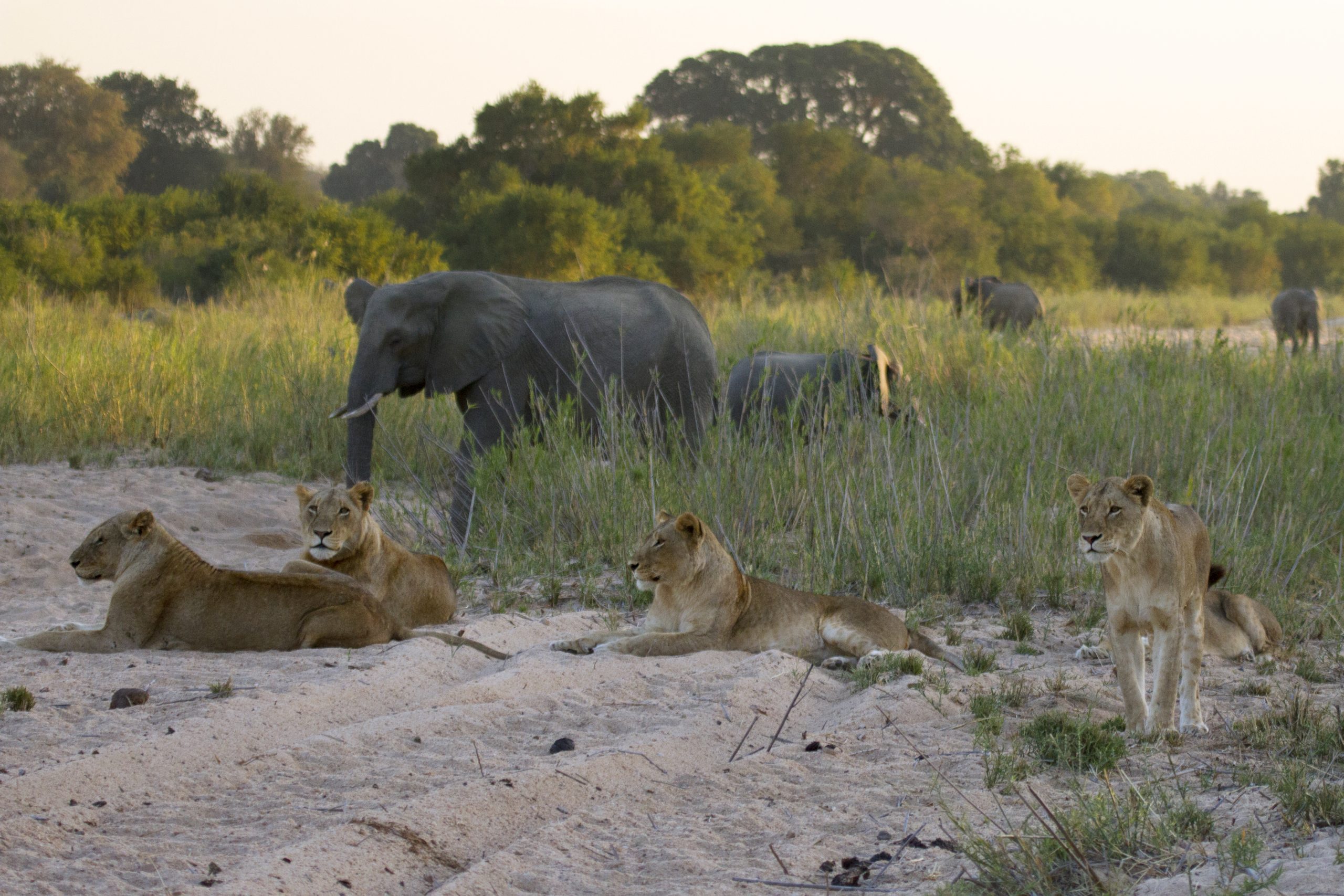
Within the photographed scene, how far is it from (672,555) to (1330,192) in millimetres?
71049

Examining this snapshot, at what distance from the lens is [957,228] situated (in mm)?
35438

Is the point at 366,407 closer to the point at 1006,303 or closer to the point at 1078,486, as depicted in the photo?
the point at 1078,486

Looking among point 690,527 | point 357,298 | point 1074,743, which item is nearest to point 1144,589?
point 1074,743

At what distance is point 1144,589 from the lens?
4.21 m

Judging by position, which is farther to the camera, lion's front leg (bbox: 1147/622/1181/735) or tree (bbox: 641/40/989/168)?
tree (bbox: 641/40/989/168)

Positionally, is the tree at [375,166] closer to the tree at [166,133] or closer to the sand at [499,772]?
the tree at [166,133]

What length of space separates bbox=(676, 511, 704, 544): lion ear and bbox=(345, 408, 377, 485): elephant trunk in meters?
4.38

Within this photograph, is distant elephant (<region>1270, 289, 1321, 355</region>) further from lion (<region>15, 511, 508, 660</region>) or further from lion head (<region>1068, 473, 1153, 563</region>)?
lion (<region>15, 511, 508, 660</region>)

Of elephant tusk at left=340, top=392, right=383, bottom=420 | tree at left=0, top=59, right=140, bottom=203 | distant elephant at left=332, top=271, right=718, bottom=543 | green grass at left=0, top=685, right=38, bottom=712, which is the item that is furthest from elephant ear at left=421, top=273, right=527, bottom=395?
tree at left=0, top=59, right=140, bottom=203

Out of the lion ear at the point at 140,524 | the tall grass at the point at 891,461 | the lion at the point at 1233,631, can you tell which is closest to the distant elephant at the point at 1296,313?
the tall grass at the point at 891,461

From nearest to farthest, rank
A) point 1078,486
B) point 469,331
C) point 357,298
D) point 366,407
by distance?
point 1078,486 < point 366,407 < point 469,331 < point 357,298

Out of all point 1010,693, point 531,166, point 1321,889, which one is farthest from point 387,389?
point 531,166

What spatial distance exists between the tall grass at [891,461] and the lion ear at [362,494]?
117cm

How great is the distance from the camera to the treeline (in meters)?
24.1
